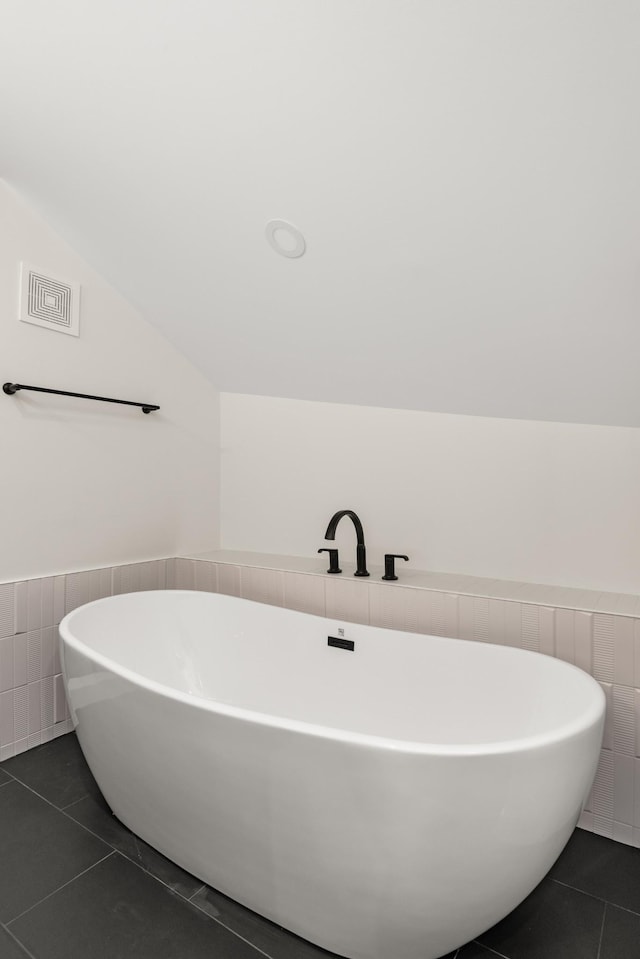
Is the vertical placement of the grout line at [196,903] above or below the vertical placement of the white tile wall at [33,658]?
below

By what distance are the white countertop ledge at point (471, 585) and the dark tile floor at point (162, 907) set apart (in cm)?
69

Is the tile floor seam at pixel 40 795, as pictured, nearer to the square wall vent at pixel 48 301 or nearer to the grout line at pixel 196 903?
the grout line at pixel 196 903

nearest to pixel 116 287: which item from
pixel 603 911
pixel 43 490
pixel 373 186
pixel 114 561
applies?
pixel 43 490

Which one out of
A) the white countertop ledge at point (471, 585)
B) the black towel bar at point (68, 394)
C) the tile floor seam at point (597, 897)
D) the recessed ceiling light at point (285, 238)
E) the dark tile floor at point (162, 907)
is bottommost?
the dark tile floor at point (162, 907)

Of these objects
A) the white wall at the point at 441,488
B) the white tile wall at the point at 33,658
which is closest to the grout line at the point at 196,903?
the white tile wall at the point at 33,658

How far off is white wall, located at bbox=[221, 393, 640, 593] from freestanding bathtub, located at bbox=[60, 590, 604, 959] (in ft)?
1.93

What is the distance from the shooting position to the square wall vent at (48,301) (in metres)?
2.12

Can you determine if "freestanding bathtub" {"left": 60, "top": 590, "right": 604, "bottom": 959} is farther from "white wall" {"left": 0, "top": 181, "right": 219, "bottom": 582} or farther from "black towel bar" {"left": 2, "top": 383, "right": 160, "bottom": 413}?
"black towel bar" {"left": 2, "top": 383, "right": 160, "bottom": 413}

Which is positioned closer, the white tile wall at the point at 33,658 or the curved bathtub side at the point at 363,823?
the curved bathtub side at the point at 363,823

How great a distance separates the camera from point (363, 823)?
42.4 inches

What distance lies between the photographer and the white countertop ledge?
1.76 m

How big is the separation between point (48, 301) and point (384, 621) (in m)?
1.84

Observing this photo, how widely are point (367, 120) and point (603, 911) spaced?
2.07 m

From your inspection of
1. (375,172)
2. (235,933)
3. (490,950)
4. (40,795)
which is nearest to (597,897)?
(490,950)
